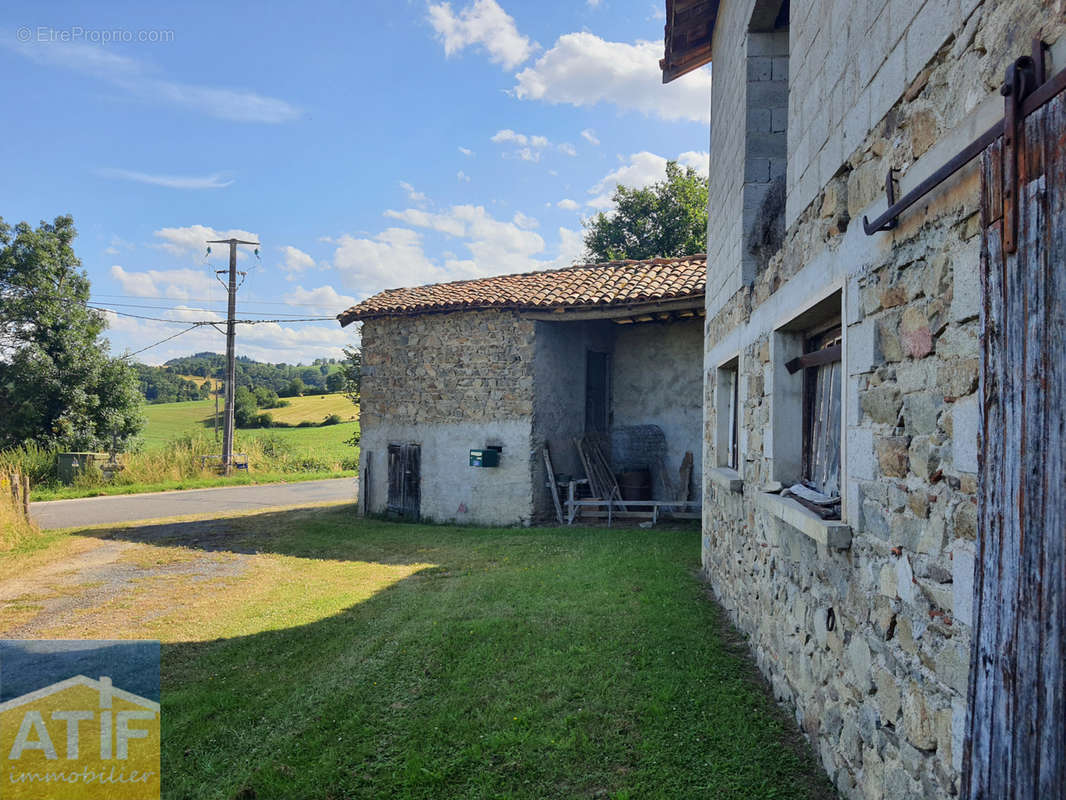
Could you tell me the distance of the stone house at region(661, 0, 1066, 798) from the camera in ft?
4.68

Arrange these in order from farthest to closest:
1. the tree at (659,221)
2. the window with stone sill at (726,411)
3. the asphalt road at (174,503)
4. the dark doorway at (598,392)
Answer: the tree at (659,221) → the asphalt road at (174,503) → the dark doorway at (598,392) → the window with stone sill at (726,411)

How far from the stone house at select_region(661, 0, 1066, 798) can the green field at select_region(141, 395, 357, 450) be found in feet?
95.8

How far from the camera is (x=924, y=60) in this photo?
203 centimetres

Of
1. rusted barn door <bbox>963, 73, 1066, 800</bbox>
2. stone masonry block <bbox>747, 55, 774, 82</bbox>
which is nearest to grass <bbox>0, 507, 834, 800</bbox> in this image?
rusted barn door <bbox>963, 73, 1066, 800</bbox>

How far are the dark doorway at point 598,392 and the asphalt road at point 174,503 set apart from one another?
708cm

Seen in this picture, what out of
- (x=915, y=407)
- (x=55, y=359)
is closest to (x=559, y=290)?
(x=915, y=407)

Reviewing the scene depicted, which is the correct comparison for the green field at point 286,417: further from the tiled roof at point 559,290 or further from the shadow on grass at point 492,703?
the shadow on grass at point 492,703

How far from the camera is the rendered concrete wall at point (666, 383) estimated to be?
10977 millimetres

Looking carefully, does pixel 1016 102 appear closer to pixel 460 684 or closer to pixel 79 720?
pixel 460 684

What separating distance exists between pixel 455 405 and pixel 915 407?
9.48 meters

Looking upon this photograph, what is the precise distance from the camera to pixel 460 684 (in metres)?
4.02

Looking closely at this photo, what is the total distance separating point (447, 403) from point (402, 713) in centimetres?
782

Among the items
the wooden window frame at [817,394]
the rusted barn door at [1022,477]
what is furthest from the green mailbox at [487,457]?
the rusted barn door at [1022,477]

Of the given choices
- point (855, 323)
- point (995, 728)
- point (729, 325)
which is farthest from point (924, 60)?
point (729, 325)
